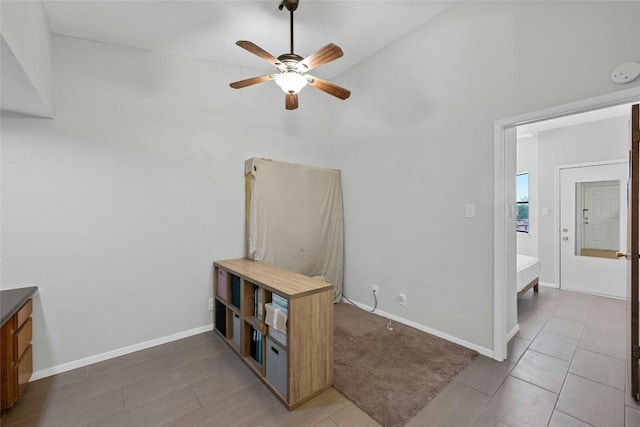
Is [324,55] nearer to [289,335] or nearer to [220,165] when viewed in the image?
[220,165]

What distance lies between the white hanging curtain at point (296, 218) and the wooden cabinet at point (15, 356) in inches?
68.5

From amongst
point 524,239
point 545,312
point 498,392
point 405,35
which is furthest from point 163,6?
point 524,239

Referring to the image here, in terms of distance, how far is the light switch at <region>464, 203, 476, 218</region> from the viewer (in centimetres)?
237

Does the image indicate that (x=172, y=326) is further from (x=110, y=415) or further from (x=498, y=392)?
(x=498, y=392)

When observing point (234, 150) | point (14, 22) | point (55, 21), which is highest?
point (55, 21)

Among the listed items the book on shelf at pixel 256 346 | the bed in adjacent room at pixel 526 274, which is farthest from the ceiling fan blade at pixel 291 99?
the bed in adjacent room at pixel 526 274

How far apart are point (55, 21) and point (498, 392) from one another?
432cm

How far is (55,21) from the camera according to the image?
208cm

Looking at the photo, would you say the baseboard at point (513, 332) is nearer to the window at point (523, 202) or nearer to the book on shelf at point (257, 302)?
the book on shelf at point (257, 302)

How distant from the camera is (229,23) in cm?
237

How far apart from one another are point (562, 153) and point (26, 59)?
256 inches

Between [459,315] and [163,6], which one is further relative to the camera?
[459,315]

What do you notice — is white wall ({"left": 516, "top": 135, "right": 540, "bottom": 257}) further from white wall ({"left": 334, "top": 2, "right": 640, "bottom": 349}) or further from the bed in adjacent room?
white wall ({"left": 334, "top": 2, "right": 640, "bottom": 349})

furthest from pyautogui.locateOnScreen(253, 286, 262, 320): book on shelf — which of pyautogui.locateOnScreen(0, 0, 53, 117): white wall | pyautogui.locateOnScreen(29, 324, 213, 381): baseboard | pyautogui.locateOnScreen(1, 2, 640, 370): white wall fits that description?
pyautogui.locateOnScreen(0, 0, 53, 117): white wall
